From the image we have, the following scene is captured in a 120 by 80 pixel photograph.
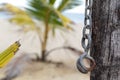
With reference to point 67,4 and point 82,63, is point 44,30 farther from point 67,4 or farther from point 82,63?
point 82,63

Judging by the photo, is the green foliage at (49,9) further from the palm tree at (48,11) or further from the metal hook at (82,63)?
the metal hook at (82,63)

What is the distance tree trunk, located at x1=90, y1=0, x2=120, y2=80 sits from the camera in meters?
2.10

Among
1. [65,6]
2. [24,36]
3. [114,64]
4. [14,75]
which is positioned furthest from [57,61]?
[114,64]

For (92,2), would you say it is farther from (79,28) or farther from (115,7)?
(79,28)

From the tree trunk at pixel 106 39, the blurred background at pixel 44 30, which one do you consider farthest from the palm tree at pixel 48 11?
the tree trunk at pixel 106 39

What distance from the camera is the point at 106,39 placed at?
2125 mm

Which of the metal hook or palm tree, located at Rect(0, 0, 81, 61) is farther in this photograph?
palm tree, located at Rect(0, 0, 81, 61)

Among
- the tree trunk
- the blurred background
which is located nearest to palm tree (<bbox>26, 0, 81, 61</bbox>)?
the blurred background

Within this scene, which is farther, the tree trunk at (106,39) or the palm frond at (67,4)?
the palm frond at (67,4)

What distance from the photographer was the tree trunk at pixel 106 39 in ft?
6.89

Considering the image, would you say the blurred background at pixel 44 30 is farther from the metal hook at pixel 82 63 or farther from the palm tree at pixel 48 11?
the metal hook at pixel 82 63

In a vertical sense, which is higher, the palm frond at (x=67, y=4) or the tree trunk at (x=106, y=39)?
the tree trunk at (x=106, y=39)

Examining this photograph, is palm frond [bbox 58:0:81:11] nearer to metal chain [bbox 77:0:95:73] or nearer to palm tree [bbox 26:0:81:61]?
palm tree [bbox 26:0:81:61]

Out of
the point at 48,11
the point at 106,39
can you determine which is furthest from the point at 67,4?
the point at 106,39
